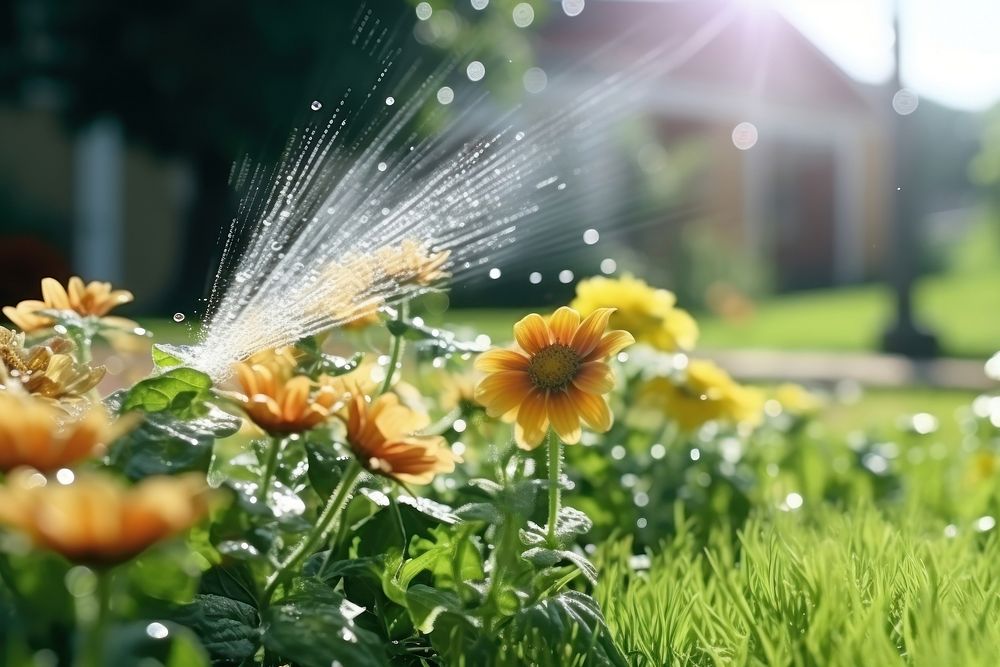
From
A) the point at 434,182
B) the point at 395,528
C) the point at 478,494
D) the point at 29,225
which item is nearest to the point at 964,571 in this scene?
the point at 478,494

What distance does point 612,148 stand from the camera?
1406 centimetres

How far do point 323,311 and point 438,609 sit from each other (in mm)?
409

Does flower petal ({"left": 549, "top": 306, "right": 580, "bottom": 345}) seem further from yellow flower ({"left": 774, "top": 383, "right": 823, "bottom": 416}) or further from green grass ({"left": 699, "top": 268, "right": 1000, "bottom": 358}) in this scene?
green grass ({"left": 699, "top": 268, "right": 1000, "bottom": 358})

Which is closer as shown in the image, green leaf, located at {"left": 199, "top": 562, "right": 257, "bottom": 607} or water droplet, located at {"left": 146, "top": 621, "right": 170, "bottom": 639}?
water droplet, located at {"left": 146, "top": 621, "right": 170, "bottom": 639}

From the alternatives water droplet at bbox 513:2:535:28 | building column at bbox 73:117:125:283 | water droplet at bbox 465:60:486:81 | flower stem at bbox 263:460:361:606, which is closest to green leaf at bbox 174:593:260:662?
flower stem at bbox 263:460:361:606

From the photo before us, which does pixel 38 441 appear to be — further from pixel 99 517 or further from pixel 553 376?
pixel 553 376

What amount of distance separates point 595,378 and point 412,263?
29cm

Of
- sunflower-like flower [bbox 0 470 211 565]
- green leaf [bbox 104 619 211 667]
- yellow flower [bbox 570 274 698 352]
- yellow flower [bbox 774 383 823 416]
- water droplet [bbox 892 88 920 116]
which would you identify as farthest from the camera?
water droplet [bbox 892 88 920 116]

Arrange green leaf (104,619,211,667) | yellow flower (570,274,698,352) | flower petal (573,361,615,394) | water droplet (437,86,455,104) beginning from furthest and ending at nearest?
water droplet (437,86,455,104) → yellow flower (570,274,698,352) → flower petal (573,361,615,394) → green leaf (104,619,211,667)

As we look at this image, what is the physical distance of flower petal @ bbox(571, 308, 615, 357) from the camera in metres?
1.29

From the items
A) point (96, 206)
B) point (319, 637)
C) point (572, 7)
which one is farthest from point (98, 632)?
point (572, 7)

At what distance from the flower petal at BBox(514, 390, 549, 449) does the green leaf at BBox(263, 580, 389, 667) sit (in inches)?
10.6

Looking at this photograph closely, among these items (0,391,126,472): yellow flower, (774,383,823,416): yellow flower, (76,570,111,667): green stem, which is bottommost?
(76,570,111,667): green stem

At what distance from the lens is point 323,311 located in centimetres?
143
